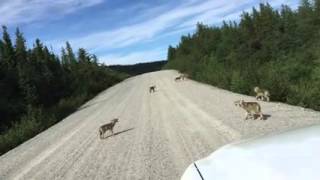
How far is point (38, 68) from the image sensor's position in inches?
2377

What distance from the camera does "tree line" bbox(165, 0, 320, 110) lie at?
33531 millimetres

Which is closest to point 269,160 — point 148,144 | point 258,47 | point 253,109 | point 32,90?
point 148,144

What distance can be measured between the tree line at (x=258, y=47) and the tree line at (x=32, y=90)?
9630mm

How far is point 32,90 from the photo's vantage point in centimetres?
4647

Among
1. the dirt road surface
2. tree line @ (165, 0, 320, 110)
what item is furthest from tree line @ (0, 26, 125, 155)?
tree line @ (165, 0, 320, 110)

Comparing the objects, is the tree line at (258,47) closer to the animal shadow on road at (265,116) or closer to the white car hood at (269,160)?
the animal shadow on road at (265,116)

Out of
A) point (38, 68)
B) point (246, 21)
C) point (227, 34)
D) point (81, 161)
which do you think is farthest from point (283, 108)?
point (246, 21)

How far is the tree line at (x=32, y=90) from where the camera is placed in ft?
86.7

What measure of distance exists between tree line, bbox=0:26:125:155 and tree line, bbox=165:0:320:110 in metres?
9.63

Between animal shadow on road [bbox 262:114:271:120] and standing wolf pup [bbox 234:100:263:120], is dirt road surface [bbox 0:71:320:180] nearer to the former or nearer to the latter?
animal shadow on road [bbox 262:114:271:120]

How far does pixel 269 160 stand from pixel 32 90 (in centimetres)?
4527

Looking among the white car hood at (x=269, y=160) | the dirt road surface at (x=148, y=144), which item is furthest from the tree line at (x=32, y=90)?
the white car hood at (x=269, y=160)

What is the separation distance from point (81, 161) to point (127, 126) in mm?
5655

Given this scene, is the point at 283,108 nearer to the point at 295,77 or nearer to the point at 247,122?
the point at 247,122
